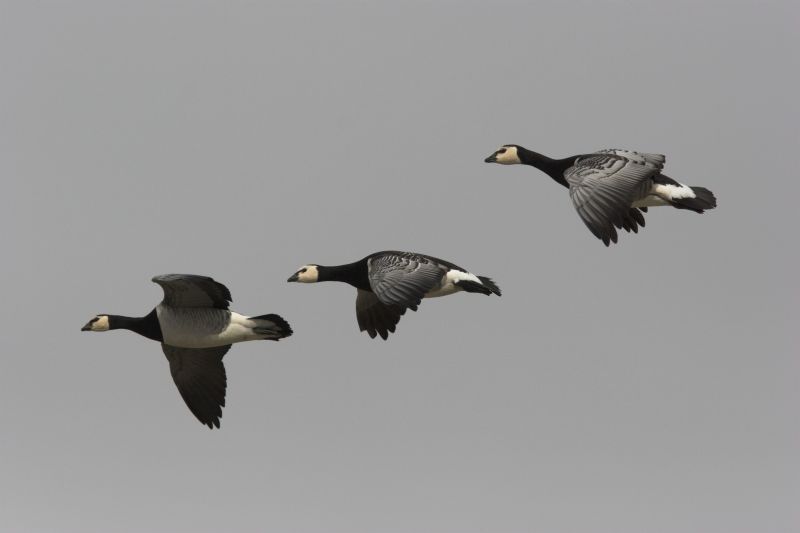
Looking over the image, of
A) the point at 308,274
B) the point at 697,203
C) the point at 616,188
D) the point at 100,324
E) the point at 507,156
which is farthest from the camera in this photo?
the point at 507,156

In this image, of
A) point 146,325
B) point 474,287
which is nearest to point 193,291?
point 146,325

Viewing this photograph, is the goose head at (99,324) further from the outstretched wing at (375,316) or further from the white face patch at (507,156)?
the white face patch at (507,156)

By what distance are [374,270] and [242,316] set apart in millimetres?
2324

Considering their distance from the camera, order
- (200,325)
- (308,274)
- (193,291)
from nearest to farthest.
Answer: (193,291), (200,325), (308,274)

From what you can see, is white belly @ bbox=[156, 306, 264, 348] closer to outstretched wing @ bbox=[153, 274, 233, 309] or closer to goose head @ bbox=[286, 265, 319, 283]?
outstretched wing @ bbox=[153, 274, 233, 309]

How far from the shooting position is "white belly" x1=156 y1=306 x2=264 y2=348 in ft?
91.1

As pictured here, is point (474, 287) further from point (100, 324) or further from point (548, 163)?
point (100, 324)

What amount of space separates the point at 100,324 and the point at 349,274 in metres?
4.15

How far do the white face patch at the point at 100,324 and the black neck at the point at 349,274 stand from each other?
11.5 feet

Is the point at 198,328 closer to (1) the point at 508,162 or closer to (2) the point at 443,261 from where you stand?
(2) the point at 443,261

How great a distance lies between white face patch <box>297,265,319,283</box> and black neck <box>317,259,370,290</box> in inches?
3.0

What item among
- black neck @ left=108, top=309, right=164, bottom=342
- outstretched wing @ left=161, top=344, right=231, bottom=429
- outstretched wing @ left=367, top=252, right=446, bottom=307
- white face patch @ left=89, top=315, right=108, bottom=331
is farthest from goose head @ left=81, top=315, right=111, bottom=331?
outstretched wing @ left=367, top=252, right=446, bottom=307

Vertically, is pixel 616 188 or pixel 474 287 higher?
pixel 616 188

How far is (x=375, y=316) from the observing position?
98.3 feet
